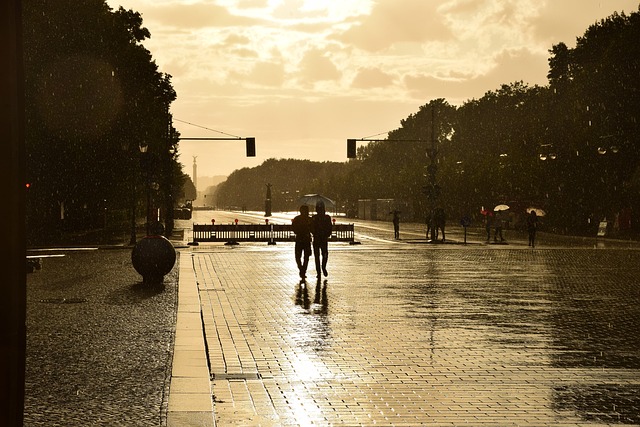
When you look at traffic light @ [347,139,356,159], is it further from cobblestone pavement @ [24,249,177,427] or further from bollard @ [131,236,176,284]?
cobblestone pavement @ [24,249,177,427]

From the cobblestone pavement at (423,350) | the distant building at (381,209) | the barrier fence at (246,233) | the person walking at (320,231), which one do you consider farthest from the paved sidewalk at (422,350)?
the distant building at (381,209)

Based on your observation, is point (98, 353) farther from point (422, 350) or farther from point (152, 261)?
point (152, 261)

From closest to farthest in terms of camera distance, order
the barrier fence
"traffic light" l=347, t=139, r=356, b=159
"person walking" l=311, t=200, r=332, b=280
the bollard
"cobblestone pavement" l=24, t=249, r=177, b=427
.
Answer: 1. "cobblestone pavement" l=24, t=249, r=177, b=427
2. the bollard
3. "person walking" l=311, t=200, r=332, b=280
4. the barrier fence
5. "traffic light" l=347, t=139, r=356, b=159

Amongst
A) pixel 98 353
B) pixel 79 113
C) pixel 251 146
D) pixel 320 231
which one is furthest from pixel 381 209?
pixel 98 353

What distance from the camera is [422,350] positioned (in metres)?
10.4

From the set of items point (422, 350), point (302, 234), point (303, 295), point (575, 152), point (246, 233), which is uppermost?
point (575, 152)

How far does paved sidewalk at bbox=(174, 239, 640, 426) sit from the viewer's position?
7.11m

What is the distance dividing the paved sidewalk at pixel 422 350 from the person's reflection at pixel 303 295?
0.02 meters

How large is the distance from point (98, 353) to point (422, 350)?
3418mm

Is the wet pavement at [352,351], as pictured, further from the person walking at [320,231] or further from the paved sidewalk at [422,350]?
the person walking at [320,231]

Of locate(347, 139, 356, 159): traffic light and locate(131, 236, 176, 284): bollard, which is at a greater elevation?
locate(347, 139, 356, 159): traffic light

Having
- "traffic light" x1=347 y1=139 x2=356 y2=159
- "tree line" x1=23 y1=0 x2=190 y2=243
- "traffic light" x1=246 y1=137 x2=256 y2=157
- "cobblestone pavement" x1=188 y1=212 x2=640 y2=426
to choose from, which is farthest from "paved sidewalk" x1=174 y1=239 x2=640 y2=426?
"traffic light" x1=347 y1=139 x2=356 y2=159

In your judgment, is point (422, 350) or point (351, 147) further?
point (351, 147)

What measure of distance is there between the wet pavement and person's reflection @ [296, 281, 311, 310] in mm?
52
